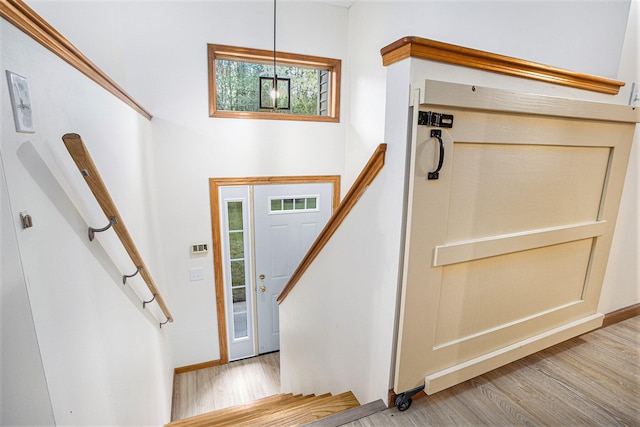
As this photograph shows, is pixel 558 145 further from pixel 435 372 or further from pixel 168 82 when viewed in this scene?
pixel 168 82

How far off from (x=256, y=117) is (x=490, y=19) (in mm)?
2237

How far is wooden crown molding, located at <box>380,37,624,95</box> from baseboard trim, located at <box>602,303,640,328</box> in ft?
4.29

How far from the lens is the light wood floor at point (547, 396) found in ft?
3.97

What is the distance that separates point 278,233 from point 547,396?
285cm

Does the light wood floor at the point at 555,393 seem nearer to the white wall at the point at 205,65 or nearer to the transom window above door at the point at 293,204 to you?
the white wall at the point at 205,65

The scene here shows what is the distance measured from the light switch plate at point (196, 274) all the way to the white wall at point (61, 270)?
5.57 ft

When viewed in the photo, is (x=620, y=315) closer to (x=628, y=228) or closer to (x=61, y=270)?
(x=628, y=228)

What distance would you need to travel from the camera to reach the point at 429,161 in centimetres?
105

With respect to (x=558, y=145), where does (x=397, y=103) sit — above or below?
above

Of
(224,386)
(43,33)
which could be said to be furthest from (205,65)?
(224,386)

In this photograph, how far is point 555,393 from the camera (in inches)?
52.6

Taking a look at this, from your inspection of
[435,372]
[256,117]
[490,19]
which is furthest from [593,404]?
[256,117]

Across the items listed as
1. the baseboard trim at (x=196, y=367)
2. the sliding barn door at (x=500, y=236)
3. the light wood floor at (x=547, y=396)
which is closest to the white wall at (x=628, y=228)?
the sliding barn door at (x=500, y=236)

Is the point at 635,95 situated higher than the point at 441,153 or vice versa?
the point at 635,95
